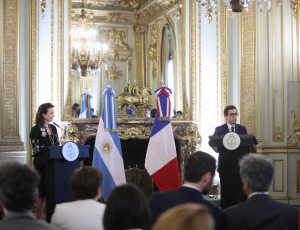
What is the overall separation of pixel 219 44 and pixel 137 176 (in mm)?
2593

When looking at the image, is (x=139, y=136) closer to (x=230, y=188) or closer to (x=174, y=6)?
(x=174, y=6)

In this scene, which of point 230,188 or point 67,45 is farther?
point 67,45

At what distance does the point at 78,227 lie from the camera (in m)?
2.98

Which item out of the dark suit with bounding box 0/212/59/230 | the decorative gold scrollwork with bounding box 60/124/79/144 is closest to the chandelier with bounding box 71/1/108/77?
the decorative gold scrollwork with bounding box 60/124/79/144

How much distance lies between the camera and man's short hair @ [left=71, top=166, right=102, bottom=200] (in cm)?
299

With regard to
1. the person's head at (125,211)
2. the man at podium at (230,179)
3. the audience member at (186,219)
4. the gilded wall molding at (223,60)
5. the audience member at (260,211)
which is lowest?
the man at podium at (230,179)

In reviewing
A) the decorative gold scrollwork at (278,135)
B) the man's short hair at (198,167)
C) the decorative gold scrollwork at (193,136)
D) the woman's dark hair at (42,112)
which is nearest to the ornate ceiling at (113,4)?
the decorative gold scrollwork at (193,136)

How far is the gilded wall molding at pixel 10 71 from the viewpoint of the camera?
25.8 feet

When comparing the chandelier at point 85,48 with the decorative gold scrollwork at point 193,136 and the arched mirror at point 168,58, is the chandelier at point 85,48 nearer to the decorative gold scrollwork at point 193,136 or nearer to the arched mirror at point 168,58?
the arched mirror at point 168,58

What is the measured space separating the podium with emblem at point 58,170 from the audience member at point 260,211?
2691 millimetres

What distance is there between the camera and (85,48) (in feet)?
28.7

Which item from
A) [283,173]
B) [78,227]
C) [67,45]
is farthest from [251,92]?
[78,227]

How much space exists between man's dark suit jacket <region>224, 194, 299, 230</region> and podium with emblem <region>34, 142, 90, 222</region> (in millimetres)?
2728

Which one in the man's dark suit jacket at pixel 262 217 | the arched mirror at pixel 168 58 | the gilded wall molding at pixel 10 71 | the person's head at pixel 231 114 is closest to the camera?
the man's dark suit jacket at pixel 262 217
